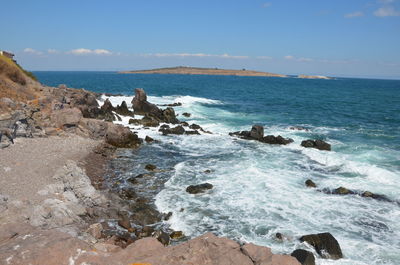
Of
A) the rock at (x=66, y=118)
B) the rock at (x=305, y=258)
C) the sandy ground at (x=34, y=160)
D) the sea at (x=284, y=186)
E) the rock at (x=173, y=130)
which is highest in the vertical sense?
the rock at (x=66, y=118)

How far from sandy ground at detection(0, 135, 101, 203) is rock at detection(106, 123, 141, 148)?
1785mm

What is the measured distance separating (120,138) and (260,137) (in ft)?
47.3

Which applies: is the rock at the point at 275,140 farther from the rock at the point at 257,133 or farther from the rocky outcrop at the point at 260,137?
the rock at the point at 257,133

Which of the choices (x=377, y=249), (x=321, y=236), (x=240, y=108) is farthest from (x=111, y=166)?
(x=240, y=108)

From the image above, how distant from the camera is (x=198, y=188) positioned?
60.9 ft

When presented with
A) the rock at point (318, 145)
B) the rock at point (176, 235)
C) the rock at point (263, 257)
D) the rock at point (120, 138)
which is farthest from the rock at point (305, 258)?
the rock at point (120, 138)

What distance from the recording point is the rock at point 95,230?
42.3ft

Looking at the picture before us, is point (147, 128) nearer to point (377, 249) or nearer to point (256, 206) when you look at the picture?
point (256, 206)

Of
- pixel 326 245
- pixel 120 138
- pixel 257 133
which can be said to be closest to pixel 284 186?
pixel 326 245

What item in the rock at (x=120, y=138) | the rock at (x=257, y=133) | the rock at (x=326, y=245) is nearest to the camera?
the rock at (x=326, y=245)

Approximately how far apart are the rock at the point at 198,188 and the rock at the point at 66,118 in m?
15.2

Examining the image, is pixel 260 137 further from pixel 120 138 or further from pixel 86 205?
pixel 86 205

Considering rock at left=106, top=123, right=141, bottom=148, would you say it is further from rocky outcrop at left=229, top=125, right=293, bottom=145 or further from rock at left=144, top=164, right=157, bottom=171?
rocky outcrop at left=229, top=125, right=293, bottom=145

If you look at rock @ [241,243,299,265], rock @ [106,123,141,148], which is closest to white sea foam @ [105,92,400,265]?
rock @ [241,243,299,265]
